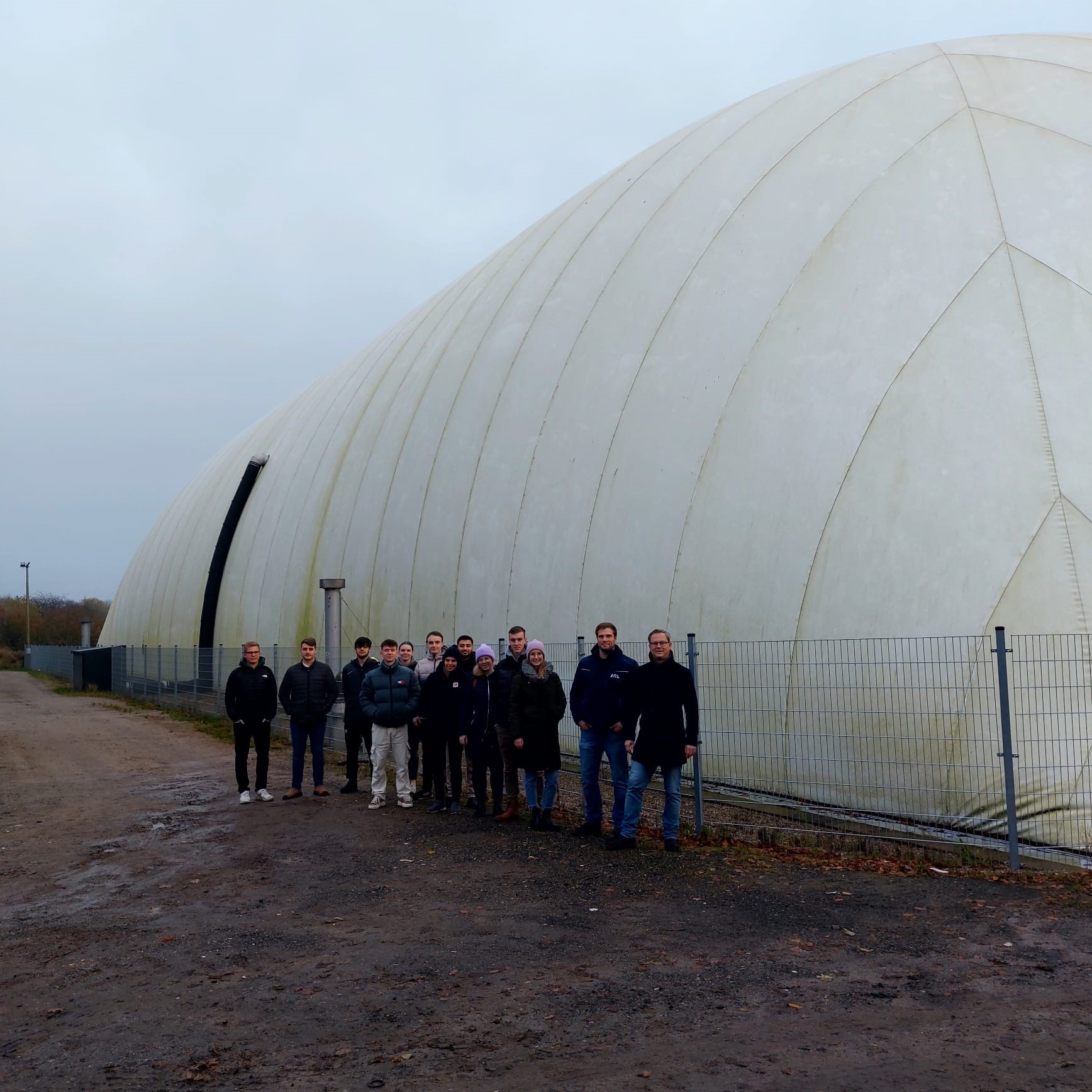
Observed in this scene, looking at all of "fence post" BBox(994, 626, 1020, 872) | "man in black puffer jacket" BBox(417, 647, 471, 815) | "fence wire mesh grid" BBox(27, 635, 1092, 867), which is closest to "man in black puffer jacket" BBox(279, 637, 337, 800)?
"man in black puffer jacket" BBox(417, 647, 471, 815)

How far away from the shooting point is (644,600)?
10.9 metres

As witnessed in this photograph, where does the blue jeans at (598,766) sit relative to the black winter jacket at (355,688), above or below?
below

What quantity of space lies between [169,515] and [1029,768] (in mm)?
32336

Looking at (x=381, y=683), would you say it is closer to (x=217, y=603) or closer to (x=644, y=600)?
(x=644, y=600)

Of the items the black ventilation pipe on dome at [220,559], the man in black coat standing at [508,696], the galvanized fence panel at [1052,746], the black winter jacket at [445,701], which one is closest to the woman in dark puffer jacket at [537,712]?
the man in black coat standing at [508,696]

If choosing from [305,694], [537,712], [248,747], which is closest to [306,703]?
[305,694]

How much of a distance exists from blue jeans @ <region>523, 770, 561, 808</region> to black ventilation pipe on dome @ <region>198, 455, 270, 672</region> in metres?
17.0

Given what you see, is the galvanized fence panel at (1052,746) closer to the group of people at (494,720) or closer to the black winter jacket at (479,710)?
the group of people at (494,720)

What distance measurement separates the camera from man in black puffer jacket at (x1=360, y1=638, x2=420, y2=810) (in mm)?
10539

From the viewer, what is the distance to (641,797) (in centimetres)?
827

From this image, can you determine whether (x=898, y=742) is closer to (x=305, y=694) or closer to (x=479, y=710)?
(x=479, y=710)

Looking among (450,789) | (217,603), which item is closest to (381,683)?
(450,789)

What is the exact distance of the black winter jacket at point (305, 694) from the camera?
36.8 ft

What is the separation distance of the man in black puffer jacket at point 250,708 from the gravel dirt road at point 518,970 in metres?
1.86
